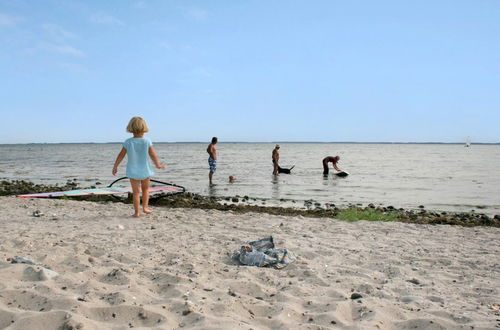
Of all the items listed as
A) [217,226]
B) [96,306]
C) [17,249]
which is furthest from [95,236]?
[96,306]

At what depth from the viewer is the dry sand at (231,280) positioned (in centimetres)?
339

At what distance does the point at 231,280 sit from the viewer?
4.38 m

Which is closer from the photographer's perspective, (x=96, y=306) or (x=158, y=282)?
(x=96, y=306)

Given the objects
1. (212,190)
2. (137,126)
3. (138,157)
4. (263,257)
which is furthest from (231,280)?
(212,190)

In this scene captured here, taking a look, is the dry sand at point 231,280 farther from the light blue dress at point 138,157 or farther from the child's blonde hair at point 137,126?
the child's blonde hair at point 137,126

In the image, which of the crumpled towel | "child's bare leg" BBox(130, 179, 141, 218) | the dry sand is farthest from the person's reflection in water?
the crumpled towel

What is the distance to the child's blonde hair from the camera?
27.2 ft

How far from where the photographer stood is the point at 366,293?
4164mm

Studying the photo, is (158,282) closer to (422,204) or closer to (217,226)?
(217,226)

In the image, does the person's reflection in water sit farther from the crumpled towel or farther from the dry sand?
the crumpled towel

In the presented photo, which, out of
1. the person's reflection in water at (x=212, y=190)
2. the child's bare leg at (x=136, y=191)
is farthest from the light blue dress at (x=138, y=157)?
the person's reflection in water at (x=212, y=190)

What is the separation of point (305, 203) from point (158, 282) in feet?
33.3

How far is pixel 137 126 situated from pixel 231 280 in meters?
4.85

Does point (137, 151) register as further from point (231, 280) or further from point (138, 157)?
point (231, 280)
